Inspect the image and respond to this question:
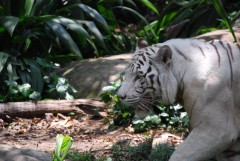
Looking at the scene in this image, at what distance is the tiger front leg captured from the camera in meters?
3.66

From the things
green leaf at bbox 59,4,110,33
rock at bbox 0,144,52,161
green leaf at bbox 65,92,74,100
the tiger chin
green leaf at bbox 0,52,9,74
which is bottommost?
green leaf at bbox 65,92,74,100

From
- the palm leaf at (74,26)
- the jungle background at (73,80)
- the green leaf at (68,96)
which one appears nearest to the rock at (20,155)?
the jungle background at (73,80)

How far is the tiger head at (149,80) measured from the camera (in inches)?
147

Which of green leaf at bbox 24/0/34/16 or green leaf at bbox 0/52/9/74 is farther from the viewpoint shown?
green leaf at bbox 24/0/34/16

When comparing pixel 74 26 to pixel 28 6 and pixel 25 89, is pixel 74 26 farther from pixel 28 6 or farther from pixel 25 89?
pixel 25 89

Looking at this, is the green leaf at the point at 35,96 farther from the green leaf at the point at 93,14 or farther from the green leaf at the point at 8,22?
the green leaf at the point at 93,14

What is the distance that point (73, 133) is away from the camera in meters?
6.21

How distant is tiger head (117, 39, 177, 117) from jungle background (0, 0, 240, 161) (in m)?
0.99

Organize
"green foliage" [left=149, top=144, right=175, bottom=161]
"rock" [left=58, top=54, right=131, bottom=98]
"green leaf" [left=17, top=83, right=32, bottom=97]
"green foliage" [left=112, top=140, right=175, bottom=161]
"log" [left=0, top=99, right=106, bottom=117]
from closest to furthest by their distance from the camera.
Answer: "green foliage" [left=149, top=144, right=175, bottom=161] < "green foliage" [left=112, top=140, right=175, bottom=161] < "log" [left=0, top=99, right=106, bottom=117] < "green leaf" [left=17, top=83, right=32, bottom=97] < "rock" [left=58, top=54, right=131, bottom=98]

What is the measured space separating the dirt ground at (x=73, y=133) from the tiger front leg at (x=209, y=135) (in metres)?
1.57

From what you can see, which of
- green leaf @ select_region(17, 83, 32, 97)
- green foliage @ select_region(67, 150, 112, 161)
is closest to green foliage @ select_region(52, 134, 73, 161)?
green foliage @ select_region(67, 150, 112, 161)

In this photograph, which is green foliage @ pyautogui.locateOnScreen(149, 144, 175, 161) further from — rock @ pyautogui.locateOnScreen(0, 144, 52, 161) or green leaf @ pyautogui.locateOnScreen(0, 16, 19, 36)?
green leaf @ pyautogui.locateOnScreen(0, 16, 19, 36)

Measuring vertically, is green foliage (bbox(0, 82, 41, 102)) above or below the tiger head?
below

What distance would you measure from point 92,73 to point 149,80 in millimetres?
3649
